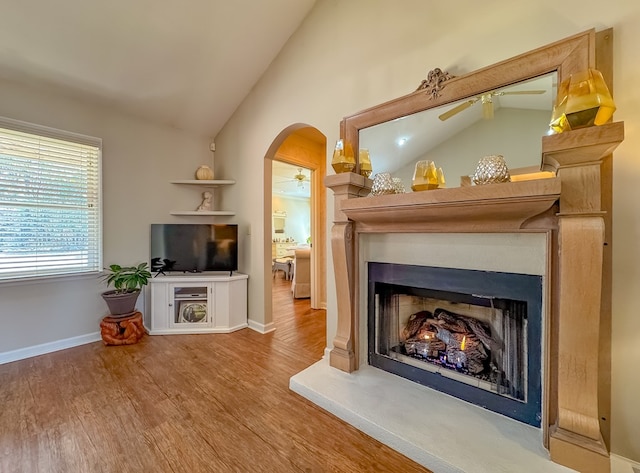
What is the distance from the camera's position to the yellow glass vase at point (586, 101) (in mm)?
1127

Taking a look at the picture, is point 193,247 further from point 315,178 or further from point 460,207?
point 460,207

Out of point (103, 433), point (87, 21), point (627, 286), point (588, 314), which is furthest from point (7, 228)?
point (627, 286)

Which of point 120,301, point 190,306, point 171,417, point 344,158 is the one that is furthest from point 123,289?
point 344,158

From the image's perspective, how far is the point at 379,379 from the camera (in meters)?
1.90

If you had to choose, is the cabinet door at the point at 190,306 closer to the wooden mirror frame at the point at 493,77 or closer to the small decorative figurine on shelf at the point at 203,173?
the small decorative figurine on shelf at the point at 203,173

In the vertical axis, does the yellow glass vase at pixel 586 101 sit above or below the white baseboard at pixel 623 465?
above

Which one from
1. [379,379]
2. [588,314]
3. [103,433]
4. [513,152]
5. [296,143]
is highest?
[296,143]

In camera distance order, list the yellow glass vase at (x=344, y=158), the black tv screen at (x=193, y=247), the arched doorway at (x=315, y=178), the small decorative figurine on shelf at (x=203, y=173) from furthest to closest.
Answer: the arched doorway at (x=315, y=178)
the small decorative figurine on shelf at (x=203, y=173)
the black tv screen at (x=193, y=247)
the yellow glass vase at (x=344, y=158)

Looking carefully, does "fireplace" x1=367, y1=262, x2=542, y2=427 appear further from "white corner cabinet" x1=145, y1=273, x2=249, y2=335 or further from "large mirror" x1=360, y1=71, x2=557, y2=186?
"white corner cabinet" x1=145, y1=273, x2=249, y2=335

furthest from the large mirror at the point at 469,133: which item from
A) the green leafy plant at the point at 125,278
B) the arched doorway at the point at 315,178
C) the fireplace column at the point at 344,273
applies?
the green leafy plant at the point at 125,278

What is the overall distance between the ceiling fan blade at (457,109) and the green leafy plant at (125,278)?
3.08 m

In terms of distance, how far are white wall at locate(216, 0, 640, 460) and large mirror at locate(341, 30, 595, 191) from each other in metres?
A: 0.15

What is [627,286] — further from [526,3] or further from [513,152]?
[526,3]

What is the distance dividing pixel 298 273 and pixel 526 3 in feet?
13.5
